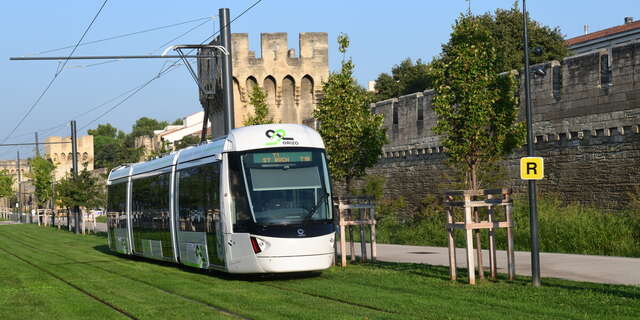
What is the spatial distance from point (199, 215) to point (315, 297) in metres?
6.03

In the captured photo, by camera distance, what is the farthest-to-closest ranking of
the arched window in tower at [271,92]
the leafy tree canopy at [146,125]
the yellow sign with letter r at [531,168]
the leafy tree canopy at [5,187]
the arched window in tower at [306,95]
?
the leafy tree canopy at [146,125], the leafy tree canopy at [5,187], the arched window in tower at [306,95], the arched window in tower at [271,92], the yellow sign with letter r at [531,168]

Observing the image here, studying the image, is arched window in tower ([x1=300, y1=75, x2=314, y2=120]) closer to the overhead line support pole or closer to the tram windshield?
the overhead line support pole

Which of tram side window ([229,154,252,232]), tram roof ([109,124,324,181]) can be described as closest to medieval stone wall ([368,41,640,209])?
tram roof ([109,124,324,181])

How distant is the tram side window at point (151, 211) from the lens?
22734 mm

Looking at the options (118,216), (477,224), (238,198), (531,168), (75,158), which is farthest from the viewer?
(75,158)

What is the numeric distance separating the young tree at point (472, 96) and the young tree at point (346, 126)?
4.80m

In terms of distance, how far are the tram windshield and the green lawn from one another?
1203 millimetres

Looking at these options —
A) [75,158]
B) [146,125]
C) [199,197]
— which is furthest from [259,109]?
[146,125]

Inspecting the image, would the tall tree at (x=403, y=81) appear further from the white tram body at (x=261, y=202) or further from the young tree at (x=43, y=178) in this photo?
the white tram body at (x=261, y=202)

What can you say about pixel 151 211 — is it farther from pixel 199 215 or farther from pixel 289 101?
pixel 289 101

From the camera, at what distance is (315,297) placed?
562 inches

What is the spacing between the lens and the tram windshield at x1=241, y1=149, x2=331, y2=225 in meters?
17.4

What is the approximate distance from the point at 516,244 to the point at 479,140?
23.9ft

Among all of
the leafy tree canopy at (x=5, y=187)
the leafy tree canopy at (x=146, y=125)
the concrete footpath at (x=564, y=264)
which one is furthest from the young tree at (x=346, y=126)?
the leafy tree canopy at (x=146, y=125)
